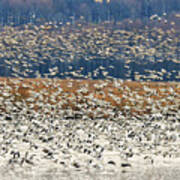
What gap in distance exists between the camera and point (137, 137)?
26406 mm

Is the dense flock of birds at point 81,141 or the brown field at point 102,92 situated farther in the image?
the brown field at point 102,92

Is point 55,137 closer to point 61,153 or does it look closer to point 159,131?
point 61,153

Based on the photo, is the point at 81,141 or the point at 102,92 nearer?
the point at 81,141

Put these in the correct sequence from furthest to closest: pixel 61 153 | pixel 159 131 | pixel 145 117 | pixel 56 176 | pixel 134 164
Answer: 1. pixel 145 117
2. pixel 159 131
3. pixel 61 153
4. pixel 134 164
5. pixel 56 176

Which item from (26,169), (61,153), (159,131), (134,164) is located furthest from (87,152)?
(159,131)

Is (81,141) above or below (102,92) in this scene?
above

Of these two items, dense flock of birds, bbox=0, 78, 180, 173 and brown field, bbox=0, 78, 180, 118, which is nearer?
dense flock of birds, bbox=0, 78, 180, 173

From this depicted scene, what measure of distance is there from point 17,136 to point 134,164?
292 inches

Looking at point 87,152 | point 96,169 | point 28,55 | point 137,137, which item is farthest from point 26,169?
point 28,55

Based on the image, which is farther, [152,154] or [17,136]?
[17,136]

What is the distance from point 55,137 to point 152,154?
230 inches

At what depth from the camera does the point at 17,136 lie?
2497 centimetres

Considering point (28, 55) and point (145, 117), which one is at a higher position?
point (28, 55)

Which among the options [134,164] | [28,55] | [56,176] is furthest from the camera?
[28,55]
